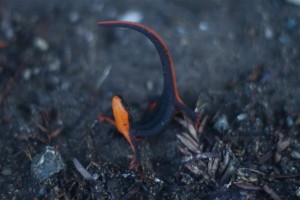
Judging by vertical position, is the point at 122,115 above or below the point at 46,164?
above

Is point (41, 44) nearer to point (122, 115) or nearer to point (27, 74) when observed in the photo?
point (27, 74)

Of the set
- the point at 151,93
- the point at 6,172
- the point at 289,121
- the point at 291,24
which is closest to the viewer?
the point at 6,172

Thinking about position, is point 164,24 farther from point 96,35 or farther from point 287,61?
point 287,61

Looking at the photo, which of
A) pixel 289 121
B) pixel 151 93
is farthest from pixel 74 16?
pixel 289 121

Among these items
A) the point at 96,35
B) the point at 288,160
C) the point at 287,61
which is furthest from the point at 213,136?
the point at 96,35

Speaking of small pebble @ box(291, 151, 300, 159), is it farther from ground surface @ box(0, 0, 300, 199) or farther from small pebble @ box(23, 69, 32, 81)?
small pebble @ box(23, 69, 32, 81)
